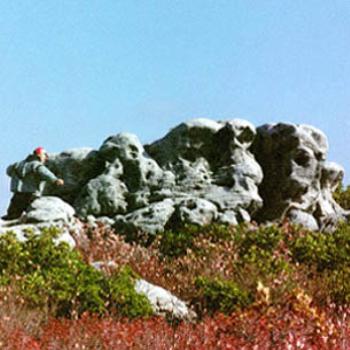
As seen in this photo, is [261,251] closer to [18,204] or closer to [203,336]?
[203,336]

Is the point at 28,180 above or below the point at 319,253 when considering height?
above

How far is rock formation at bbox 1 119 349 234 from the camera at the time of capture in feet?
58.0

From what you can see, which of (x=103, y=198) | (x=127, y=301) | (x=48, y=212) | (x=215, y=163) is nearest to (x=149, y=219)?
(x=103, y=198)

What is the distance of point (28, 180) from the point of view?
1931cm

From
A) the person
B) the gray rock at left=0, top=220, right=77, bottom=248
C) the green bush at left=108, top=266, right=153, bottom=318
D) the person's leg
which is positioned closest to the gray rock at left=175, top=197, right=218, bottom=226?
the gray rock at left=0, top=220, right=77, bottom=248

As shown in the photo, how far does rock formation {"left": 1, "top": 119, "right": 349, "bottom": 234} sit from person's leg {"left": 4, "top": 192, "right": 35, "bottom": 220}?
0.68m

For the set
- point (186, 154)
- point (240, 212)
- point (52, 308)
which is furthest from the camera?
point (186, 154)

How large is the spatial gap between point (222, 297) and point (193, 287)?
3.14 feet

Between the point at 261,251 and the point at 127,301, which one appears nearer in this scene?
the point at 127,301

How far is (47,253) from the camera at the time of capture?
1191 cm

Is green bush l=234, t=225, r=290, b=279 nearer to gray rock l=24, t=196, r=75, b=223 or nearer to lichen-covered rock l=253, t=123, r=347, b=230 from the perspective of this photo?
lichen-covered rock l=253, t=123, r=347, b=230

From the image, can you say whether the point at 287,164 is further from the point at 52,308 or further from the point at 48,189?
the point at 52,308

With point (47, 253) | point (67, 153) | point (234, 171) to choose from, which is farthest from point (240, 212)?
point (47, 253)

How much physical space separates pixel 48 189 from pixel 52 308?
984cm
